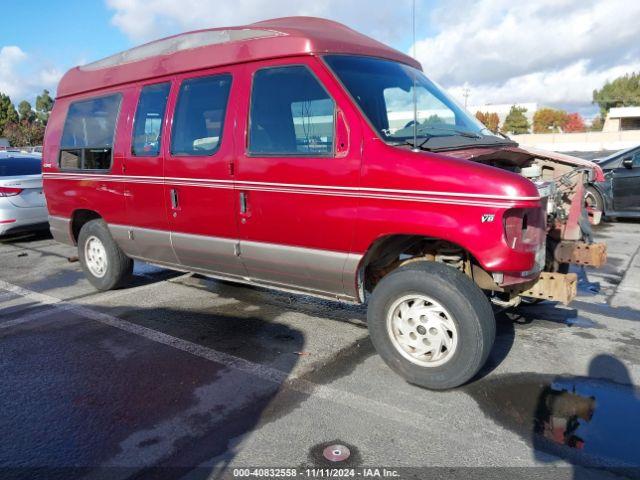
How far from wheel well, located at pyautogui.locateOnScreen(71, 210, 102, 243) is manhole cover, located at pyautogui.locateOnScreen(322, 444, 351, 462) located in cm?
433

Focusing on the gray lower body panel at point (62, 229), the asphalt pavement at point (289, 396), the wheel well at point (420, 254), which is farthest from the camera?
the gray lower body panel at point (62, 229)

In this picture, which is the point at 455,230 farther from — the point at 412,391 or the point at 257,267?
the point at 257,267

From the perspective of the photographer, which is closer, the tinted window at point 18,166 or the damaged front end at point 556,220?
the damaged front end at point 556,220

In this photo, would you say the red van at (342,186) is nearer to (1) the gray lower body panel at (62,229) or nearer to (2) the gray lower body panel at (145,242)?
(2) the gray lower body panel at (145,242)

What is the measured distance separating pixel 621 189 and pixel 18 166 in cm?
1140

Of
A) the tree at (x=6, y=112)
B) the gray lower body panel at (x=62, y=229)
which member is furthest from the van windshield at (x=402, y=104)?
the tree at (x=6, y=112)

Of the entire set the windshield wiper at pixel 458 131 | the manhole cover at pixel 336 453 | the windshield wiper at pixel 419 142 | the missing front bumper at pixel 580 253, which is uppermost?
the windshield wiper at pixel 458 131

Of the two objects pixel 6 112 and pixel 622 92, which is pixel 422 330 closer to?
pixel 6 112

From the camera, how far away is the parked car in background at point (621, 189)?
9977 mm

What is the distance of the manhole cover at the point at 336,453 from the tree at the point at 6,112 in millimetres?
77856

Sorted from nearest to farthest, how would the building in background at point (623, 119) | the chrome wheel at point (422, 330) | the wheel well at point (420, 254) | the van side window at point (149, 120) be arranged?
the chrome wheel at point (422, 330), the wheel well at point (420, 254), the van side window at point (149, 120), the building in background at point (623, 119)

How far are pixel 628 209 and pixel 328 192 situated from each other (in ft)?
28.5

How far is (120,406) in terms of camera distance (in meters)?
3.41

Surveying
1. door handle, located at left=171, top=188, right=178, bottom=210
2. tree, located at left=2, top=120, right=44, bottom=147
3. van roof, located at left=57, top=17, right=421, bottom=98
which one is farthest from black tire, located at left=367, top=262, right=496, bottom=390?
tree, located at left=2, top=120, right=44, bottom=147
